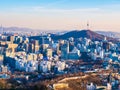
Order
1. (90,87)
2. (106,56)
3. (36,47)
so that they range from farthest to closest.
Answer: (36,47), (106,56), (90,87)

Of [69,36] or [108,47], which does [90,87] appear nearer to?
[108,47]

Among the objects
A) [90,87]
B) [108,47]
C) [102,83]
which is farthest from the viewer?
[108,47]

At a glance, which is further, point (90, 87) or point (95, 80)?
point (95, 80)

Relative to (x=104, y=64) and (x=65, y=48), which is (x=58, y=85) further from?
(x=65, y=48)

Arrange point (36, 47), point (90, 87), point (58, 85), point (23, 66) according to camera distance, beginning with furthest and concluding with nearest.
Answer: point (36, 47), point (23, 66), point (90, 87), point (58, 85)

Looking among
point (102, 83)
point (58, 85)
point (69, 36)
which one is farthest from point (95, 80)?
point (69, 36)

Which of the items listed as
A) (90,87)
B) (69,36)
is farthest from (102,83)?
(69,36)
